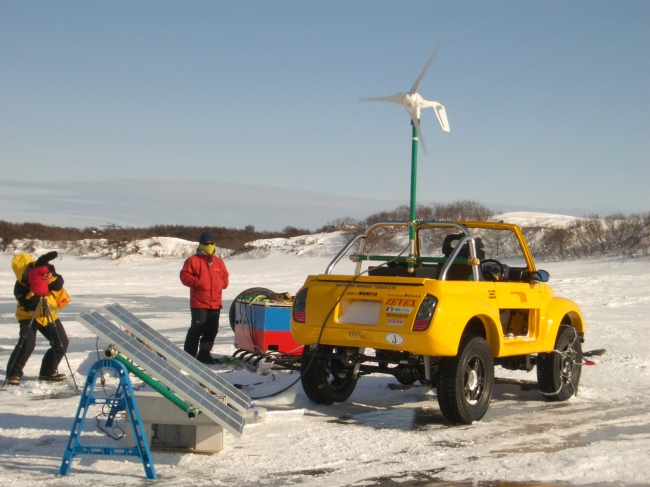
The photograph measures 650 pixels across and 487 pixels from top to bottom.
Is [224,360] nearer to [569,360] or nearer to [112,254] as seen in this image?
[569,360]

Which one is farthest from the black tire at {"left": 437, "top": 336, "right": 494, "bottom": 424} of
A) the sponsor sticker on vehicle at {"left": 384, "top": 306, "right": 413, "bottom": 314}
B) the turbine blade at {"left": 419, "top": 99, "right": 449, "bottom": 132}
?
the turbine blade at {"left": 419, "top": 99, "right": 449, "bottom": 132}

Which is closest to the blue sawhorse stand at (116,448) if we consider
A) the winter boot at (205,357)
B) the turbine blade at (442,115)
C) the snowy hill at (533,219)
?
the winter boot at (205,357)

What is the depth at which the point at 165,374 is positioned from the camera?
5570 millimetres

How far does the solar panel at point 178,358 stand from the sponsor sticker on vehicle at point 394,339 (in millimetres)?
1297

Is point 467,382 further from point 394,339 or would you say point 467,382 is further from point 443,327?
point 394,339

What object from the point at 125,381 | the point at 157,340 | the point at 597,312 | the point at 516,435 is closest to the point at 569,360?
the point at 516,435

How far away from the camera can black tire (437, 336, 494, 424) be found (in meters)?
6.66

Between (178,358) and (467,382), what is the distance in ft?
8.33

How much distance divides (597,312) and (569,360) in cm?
877

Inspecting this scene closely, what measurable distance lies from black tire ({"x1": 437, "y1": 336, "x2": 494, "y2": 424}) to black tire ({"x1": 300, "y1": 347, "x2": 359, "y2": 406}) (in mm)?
1265

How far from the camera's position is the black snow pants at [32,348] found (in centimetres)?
885

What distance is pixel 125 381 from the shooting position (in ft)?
17.4

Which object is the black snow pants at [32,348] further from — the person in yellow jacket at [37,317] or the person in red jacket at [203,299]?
the person in red jacket at [203,299]

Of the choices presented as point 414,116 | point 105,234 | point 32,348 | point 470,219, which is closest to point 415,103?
point 414,116
